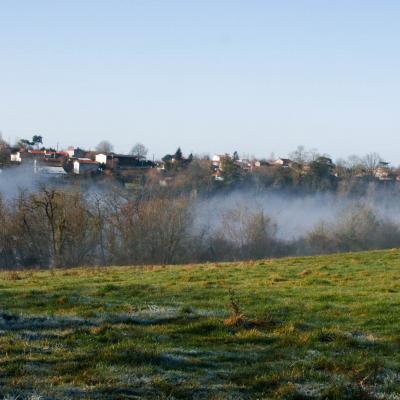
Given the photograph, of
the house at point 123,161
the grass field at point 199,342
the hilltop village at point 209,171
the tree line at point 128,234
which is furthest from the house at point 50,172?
the grass field at point 199,342

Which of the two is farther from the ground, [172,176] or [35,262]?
[172,176]

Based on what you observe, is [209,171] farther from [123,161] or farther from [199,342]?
[199,342]

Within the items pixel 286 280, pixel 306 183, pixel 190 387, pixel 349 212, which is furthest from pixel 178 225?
pixel 306 183

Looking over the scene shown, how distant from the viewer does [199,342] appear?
376 inches

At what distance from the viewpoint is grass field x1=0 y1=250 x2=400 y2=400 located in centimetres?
716

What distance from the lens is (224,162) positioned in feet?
331

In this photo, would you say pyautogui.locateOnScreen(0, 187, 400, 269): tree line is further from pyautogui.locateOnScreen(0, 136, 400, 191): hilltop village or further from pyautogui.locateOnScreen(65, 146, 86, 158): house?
pyautogui.locateOnScreen(65, 146, 86, 158): house

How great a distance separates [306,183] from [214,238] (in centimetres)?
A: 4523

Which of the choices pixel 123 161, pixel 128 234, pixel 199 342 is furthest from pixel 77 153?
pixel 199 342

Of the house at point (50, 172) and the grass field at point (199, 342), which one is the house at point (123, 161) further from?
the grass field at point (199, 342)

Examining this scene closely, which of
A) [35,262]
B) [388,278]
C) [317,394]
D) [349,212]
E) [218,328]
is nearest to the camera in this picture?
[317,394]

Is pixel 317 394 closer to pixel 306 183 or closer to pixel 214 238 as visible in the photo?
pixel 214 238

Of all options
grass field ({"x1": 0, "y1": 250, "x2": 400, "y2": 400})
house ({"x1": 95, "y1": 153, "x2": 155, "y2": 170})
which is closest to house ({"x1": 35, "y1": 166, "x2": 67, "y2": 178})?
house ({"x1": 95, "y1": 153, "x2": 155, "y2": 170})

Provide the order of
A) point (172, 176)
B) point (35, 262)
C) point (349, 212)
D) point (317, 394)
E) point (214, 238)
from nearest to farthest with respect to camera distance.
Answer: point (317, 394)
point (35, 262)
point (214, 238)
point (349, 212)
point (172, 176)
